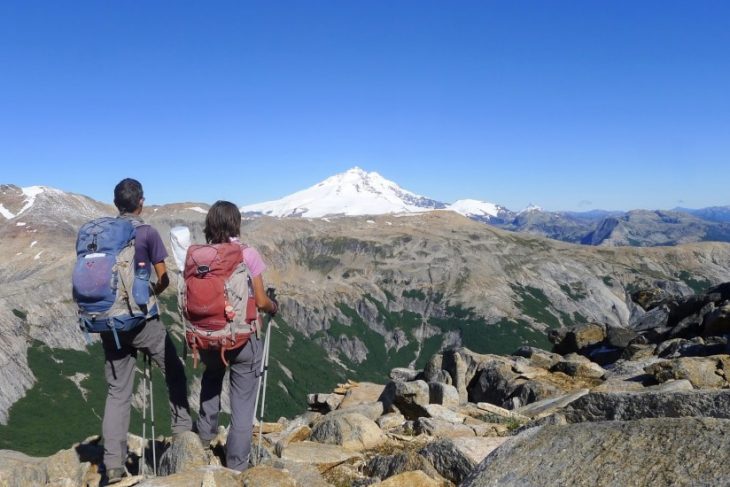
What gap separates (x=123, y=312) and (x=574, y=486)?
346 inches

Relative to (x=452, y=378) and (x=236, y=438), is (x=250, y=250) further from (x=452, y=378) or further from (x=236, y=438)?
(x=452, y=378)

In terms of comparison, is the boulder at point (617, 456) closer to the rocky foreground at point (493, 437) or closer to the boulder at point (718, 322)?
the rocky foreground at point (493, 437)

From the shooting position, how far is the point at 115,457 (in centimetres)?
1155

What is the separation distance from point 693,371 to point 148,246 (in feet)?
59.3

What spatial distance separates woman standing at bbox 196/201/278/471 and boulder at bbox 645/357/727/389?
1486cm

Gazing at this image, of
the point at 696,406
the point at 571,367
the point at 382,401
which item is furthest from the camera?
the point at 571,367

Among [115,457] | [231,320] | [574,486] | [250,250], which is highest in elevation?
[250,250]

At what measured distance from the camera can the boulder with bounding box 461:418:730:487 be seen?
5.55m

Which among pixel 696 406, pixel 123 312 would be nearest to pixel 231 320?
pixel 123 312

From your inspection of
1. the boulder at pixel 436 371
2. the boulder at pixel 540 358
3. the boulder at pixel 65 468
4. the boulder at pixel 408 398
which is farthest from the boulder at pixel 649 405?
the boulder at pixel 540 358

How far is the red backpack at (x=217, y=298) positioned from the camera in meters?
10.7

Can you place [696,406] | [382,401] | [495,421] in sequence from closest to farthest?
[696,406], [495,421], [382,401]

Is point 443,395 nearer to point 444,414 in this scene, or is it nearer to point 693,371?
point 444,414

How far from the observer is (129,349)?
12156mm
